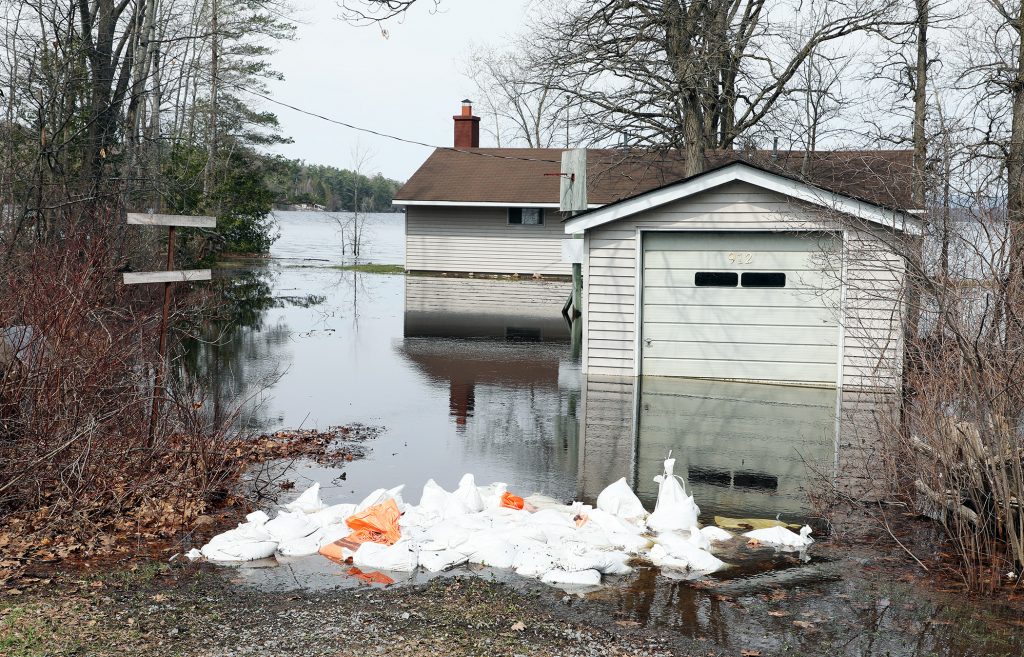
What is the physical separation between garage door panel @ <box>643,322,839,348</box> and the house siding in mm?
20547

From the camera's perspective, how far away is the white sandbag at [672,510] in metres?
7.81

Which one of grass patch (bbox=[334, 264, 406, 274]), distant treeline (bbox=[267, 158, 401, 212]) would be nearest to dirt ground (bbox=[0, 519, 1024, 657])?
grass patch (bbox=[334, 264, 406, 274])

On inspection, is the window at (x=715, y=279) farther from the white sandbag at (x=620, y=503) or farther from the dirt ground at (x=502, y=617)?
the dirt ground at (x=502, y=617)

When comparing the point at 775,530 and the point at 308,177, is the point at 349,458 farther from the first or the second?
the point at 308,177

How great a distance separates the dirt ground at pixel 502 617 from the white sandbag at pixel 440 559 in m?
0.23

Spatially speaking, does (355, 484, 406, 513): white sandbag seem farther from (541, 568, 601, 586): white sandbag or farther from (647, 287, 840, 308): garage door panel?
(647, 287, 840, 308): garage door panel

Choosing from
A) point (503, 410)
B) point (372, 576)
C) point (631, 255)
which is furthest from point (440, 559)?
point (631, 255)

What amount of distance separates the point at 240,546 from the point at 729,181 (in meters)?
9.84

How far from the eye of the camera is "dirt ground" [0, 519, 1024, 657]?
5492mm

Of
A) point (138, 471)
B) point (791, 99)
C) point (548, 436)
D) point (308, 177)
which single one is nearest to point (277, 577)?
point (138, 471)

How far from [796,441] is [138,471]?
7.12 metres

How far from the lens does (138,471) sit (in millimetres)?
8000

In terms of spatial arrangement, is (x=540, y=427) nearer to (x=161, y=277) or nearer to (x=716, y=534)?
(x=716, y=534)

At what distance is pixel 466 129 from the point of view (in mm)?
39969
